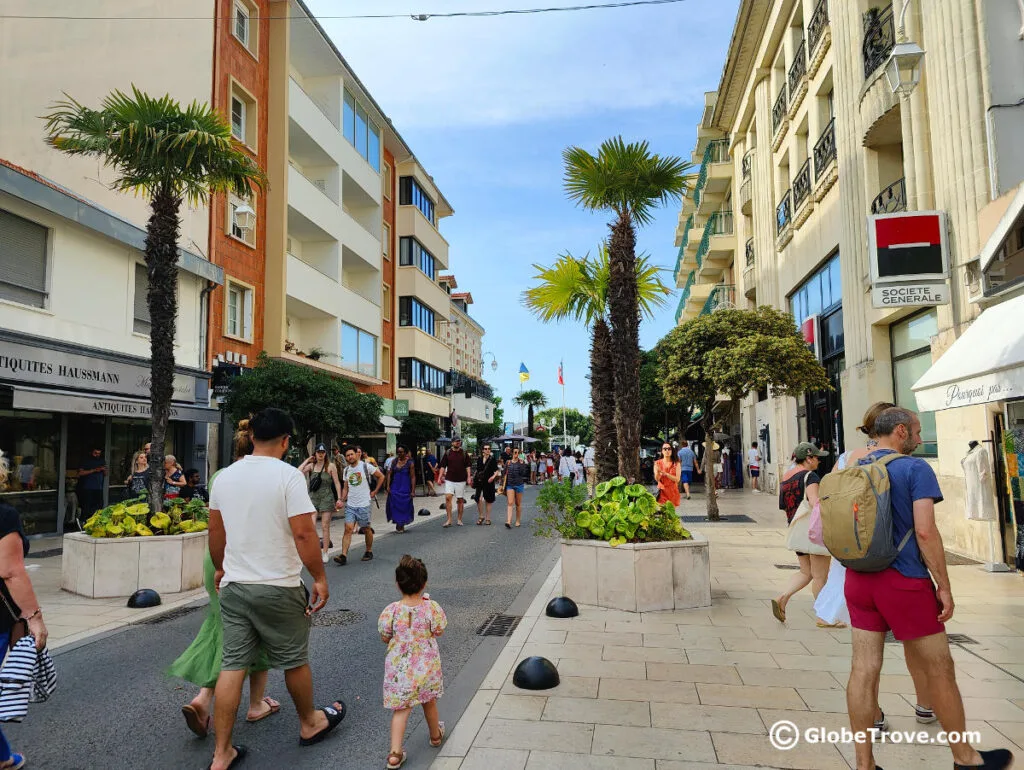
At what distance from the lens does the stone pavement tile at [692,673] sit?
5.02 m

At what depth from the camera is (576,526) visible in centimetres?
782

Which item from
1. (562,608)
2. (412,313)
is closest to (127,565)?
(562,608)

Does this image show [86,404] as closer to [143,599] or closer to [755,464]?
[143,599]

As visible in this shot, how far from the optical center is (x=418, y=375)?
114 ft

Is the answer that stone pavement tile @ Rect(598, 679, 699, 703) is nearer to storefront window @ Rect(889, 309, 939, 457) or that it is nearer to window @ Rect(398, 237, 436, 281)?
storefront window @ Rect(889, 309, 939, 457)

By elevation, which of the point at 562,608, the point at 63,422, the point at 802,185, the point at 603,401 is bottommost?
the point at 562,608

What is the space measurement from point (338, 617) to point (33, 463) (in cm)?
984

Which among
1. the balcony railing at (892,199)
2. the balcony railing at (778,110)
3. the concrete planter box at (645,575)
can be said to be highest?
the balcony railing at (778,110)

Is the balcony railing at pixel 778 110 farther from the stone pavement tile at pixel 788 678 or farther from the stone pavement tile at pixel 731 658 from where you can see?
the stone pavement tile at pixel 788 678

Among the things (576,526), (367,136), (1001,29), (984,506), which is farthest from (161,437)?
(367,136)

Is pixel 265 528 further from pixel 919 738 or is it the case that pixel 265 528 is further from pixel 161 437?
pixel 161 437

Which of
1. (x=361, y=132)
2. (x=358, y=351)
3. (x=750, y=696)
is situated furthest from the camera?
(x=361, y=132)

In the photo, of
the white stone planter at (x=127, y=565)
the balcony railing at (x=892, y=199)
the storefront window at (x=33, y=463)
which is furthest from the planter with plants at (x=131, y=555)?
the balcony railing at (x=892, y=199)

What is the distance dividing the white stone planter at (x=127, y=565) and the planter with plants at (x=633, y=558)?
4.49m
